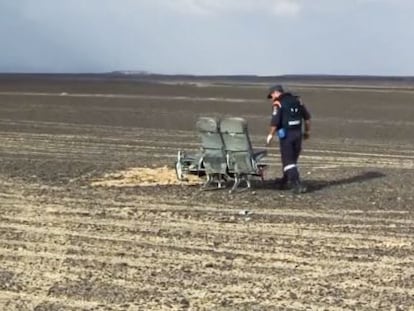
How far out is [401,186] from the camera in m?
15.5

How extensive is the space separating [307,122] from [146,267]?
6090 mm

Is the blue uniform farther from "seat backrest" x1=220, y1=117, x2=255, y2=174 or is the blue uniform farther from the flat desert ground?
"seat backrest" x1=220, y1=117, x2=255, y2=174

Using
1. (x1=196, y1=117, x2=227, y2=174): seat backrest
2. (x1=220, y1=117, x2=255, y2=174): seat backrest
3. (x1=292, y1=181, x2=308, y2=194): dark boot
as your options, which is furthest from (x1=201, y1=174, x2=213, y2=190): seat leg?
(x1=292, y1=181, x2=308, y2=194): dark boot

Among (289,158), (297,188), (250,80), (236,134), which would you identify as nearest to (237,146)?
(236,134)

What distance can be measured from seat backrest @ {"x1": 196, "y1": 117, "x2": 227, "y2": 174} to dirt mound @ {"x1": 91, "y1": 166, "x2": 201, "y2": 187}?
1.98 ft

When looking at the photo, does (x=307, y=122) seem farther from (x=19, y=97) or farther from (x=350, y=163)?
(x=19, y=97)

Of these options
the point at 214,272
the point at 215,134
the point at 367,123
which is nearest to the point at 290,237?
the point at 214,272

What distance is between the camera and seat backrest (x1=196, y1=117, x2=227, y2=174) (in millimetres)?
14859

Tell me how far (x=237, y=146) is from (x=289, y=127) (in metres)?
0.84

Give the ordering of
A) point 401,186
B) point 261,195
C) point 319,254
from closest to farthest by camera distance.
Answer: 1. point 319,254
2. point 261,195
3. point 401,186

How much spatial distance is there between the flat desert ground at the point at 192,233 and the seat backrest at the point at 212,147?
407mm

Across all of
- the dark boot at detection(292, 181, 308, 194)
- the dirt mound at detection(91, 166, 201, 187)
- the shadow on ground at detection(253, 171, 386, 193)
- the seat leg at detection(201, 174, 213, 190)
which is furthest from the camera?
the dirt mound at detection(91, 166, 201, 187)

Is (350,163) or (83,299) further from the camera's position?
(350,163)

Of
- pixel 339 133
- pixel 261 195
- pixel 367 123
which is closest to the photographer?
pixel 261 195
